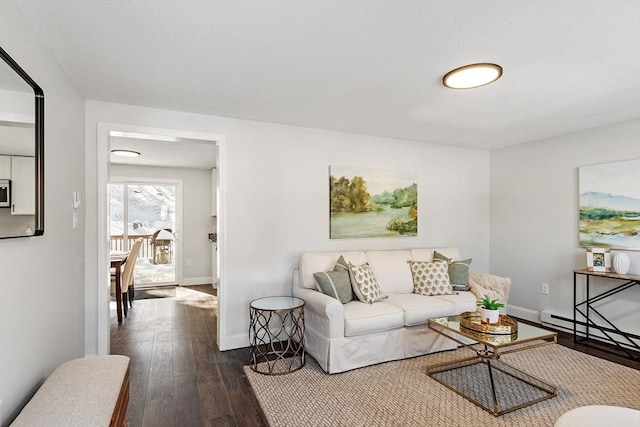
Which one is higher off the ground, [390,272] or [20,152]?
[20,152]

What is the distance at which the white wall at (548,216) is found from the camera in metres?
3.64

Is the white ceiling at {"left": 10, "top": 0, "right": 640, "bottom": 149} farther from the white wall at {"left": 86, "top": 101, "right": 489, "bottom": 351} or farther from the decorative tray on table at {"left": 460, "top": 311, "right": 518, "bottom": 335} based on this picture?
the decorative tray on table at {"left": 460, "top": 311, "right": 518, "bottom": 335}

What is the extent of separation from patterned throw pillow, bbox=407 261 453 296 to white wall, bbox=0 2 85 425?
314cm

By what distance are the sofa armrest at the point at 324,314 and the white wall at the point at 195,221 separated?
14.2 feet

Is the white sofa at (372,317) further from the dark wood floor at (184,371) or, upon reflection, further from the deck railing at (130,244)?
the deck railing at (130,244)

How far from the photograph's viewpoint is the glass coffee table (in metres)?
2.43

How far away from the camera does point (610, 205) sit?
3684 mm

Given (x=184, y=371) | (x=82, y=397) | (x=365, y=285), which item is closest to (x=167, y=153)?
(x=184, y=371)

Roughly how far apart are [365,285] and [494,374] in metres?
1.30

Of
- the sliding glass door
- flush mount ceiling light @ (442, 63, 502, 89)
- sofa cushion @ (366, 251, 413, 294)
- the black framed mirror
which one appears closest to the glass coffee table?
sofa cushion @ (366, 251, 413, 294)

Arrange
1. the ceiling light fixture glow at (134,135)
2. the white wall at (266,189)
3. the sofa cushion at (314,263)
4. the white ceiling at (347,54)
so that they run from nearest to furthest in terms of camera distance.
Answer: the white ceiling at (347,54) → the ceiling light fixture glow at (134,135) → the white wall at (266,189) → the sofa cushion at (314,263)

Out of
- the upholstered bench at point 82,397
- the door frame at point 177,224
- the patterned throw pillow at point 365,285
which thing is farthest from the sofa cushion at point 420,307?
the door frame at point 177,224

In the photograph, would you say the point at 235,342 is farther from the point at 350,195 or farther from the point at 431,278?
the point at 431,278

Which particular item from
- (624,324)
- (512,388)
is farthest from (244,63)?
(624,324)
